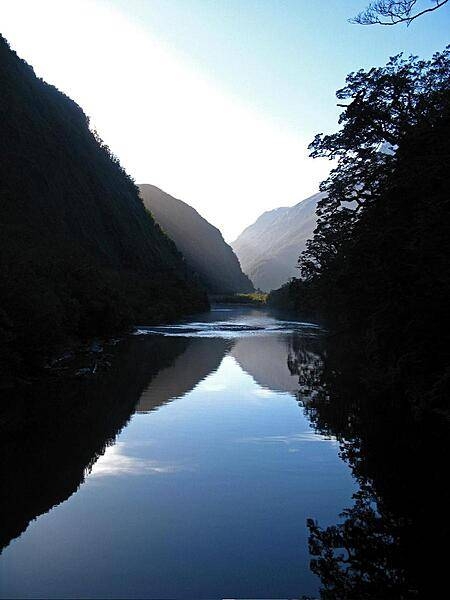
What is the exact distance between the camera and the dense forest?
15.4 m

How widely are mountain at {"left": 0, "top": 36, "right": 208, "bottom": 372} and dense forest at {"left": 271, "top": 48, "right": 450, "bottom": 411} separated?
1464cm

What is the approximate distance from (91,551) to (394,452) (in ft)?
32.6

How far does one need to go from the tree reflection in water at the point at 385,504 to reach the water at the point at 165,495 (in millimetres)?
438

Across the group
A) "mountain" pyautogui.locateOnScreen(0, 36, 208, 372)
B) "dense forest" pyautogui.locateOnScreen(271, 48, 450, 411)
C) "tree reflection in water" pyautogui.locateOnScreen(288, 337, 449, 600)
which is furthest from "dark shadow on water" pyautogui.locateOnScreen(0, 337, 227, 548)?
"dense forest" pyautogui.locateOnScreen(271, 48, 450, 411)

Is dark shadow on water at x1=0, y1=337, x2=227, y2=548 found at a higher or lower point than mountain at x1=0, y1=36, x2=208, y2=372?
lower

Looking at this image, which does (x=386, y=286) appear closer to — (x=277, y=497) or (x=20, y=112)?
(x=277, y=497)

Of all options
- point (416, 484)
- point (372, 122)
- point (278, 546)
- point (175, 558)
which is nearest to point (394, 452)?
point (416, 484)

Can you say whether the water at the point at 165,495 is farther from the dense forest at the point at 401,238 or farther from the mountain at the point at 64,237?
the mountain at the point at 64,237

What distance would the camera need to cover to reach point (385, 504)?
13297 millimetres

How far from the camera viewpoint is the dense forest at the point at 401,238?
1540 cm

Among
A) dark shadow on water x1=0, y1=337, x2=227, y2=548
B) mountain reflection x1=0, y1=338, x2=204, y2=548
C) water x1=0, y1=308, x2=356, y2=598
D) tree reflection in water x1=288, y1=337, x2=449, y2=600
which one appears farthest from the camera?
dark shadow on water x1=0, y1=337, x2=227, y2=548

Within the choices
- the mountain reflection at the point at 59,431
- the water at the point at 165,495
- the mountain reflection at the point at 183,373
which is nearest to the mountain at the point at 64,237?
the mountain reflection at the point at 59,431

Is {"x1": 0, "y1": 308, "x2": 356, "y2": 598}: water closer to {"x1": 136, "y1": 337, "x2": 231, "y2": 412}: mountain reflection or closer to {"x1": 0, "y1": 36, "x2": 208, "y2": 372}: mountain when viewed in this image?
{"x1": 136, "y1": 337, "x2": 231, "y2": 412}: mountain reflection

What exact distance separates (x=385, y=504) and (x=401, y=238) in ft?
24.2
